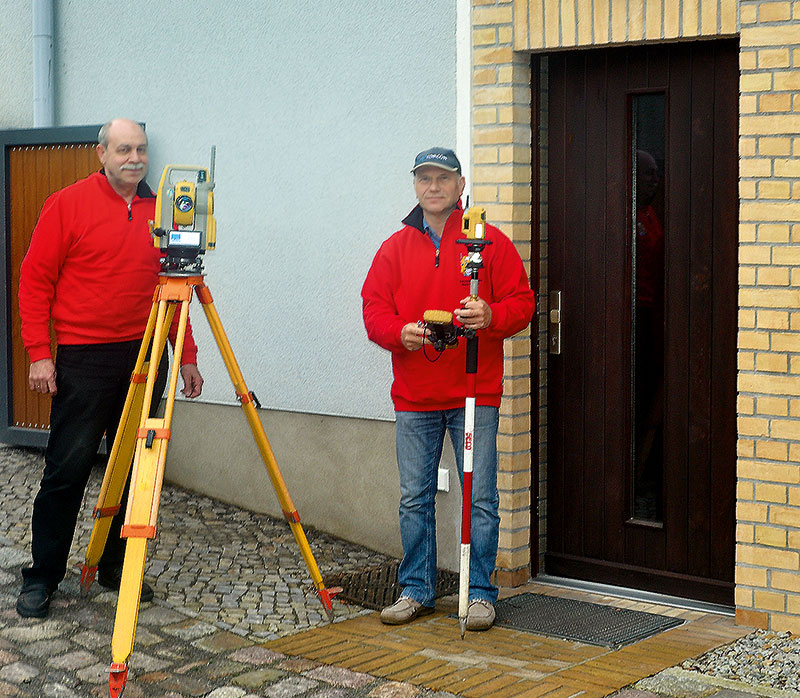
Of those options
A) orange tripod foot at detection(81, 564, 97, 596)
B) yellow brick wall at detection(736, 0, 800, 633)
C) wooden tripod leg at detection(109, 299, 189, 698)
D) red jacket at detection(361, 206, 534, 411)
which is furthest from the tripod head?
yellow brick wall at detection(736, 0, 800, 633)

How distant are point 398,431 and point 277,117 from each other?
93.6 inches

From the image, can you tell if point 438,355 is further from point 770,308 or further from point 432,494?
point 770,308

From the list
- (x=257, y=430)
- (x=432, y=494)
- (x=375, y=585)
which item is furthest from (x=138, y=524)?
(x=375, y=585)

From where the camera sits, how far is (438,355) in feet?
17.9

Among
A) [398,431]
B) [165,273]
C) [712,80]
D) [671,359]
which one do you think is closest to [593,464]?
[671,359]

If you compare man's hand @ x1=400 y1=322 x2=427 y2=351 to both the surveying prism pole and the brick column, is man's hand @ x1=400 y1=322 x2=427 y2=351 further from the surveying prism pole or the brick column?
the brick column

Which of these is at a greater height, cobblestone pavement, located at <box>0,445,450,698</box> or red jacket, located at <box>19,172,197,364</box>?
red jacket, located at <box>19,172,197,364</box>

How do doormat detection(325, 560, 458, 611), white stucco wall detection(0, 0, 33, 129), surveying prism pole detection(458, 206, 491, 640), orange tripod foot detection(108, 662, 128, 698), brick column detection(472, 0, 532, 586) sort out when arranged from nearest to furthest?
orange tripod foot detection(108, 662, 128, 698) < surveying prism pole detection(458, 206, 491, 640) < doormat detection(325, 560, 458, 611) < brick column detection(472, 0, 532, 586) < white stucco wall detection(0, 0, 33, 129)

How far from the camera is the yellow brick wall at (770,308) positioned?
520 cm

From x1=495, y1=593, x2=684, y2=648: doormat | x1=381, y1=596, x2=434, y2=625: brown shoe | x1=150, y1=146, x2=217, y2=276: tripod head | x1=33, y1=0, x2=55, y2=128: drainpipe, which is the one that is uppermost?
x1=33, y1=0, x2=55, y2=128: drainpipe

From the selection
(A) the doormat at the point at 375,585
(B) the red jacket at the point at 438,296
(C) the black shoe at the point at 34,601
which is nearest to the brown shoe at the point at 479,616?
(A) the doormat at the point at 375,585

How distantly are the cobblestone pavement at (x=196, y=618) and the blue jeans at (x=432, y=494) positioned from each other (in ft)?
1.21

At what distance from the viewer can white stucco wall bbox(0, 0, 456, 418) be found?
666cm

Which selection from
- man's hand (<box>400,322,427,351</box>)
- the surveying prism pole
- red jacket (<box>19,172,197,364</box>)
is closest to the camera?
the surveying prism pole
